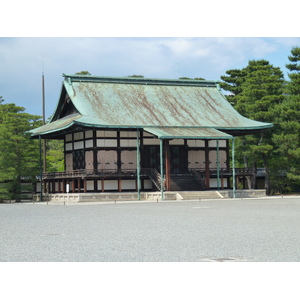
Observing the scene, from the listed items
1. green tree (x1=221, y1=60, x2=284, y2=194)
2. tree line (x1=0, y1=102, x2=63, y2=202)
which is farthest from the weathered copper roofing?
tree line (x1=0, y1=102, x2=63, y2=202)

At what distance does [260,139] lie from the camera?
5031 cm

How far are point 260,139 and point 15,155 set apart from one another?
20.3 m

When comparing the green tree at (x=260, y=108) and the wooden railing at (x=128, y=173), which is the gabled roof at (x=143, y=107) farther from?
the wooden railing at (x=128, y=173)

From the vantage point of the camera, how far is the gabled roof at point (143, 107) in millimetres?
44531

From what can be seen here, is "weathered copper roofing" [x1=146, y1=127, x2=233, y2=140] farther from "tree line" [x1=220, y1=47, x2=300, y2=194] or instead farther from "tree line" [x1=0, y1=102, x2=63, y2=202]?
"tree line" [x1=0, y1=102, x2=63, y2=202]

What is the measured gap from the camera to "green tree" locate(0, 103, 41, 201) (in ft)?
149

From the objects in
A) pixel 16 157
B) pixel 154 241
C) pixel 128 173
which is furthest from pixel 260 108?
pixel 154 241

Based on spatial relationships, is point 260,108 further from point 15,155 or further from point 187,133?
point 15,155

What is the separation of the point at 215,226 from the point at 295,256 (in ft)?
22.5

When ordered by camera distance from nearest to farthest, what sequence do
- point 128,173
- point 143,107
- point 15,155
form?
point 128,173, point 15,155, point 143,107

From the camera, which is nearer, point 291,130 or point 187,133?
point 187,133

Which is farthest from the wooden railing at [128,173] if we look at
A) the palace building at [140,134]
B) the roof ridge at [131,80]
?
the roof ridge at [131,80]

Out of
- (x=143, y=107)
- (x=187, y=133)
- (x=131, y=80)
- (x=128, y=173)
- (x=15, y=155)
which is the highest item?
(x=131, y=80)

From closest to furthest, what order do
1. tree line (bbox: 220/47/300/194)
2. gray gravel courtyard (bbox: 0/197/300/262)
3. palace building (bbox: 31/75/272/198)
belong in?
gray gravel courtyard (bbox: 0/197/300/262) < palace building (bbox: 31/75/272/198) < tree line (bbox: 220/47/300/194)
